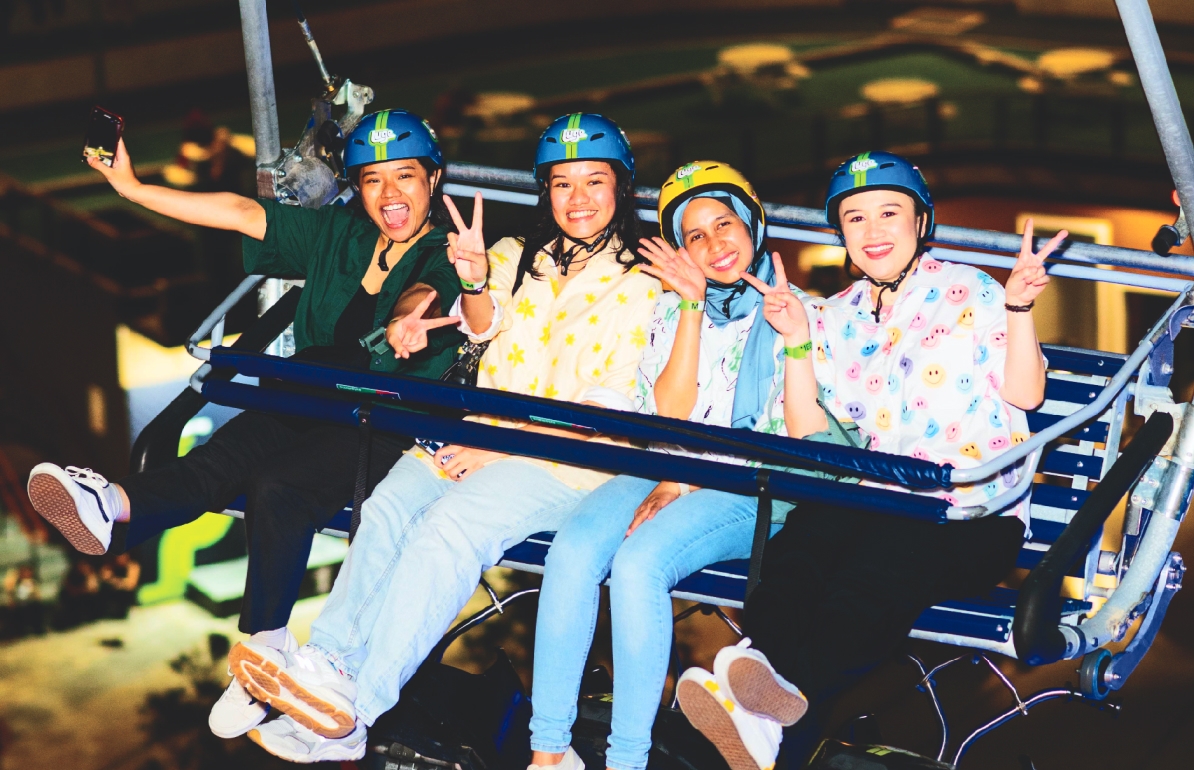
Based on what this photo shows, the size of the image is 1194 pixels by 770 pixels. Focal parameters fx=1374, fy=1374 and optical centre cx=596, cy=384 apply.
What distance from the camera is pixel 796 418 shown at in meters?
3.36

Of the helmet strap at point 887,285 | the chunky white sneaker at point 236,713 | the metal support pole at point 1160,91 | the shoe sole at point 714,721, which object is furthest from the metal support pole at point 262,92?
the metal support pole at point 1160,91

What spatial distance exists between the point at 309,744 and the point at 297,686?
0.24m

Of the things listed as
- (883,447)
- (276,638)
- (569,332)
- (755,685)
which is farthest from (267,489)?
(883,447)

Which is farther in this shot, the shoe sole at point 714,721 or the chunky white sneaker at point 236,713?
the chunky white sneaker at point 236,713

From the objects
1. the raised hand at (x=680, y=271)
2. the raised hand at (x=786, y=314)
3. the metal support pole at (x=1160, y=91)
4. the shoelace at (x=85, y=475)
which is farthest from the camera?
the shoelace at (x=85, y=475)

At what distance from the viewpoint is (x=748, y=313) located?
3.62 m

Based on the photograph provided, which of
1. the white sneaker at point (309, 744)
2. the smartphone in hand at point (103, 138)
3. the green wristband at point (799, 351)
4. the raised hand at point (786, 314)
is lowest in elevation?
the white sneaker at point (309, 744)

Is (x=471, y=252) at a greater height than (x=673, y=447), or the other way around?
(x=471, y=252)

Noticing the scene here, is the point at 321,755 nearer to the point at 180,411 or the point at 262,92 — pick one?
the point at 180,411

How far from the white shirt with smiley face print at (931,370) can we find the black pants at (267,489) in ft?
4.09

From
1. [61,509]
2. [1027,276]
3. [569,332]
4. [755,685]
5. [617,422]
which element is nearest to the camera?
[755,685]

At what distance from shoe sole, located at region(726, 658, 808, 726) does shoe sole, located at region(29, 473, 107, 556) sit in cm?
171

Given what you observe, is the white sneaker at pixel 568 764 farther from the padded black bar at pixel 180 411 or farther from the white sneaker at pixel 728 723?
the padded black bar at pixel 180 411

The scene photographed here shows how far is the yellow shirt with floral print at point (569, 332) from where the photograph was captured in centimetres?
372
